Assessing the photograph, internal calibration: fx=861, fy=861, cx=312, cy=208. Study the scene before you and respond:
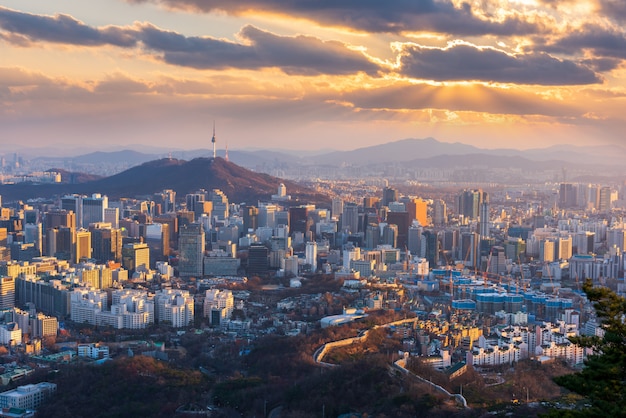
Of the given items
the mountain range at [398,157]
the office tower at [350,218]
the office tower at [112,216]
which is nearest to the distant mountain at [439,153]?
the mountain range at [398,157]

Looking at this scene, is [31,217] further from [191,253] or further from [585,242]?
[585,242]

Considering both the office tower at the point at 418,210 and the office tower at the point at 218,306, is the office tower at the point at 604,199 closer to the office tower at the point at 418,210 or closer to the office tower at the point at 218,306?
the office tower at the point at 418,210

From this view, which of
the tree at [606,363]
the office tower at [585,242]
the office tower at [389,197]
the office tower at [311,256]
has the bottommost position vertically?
the office tower at [311,256]

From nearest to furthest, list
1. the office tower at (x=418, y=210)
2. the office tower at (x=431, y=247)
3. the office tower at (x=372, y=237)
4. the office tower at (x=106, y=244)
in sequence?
the office tower at (x=106, y=244)
the office tower at (x=431, y=247)
the office tower at (x=372, y=237)
the office tower at (x=418, y=210)

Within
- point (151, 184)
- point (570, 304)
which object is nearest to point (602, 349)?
point (570, 304)

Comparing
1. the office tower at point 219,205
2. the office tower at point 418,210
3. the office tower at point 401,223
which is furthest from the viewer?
the office tower at point 219,205

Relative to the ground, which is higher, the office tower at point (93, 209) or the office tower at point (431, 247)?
the office tower at point (93, 209)
